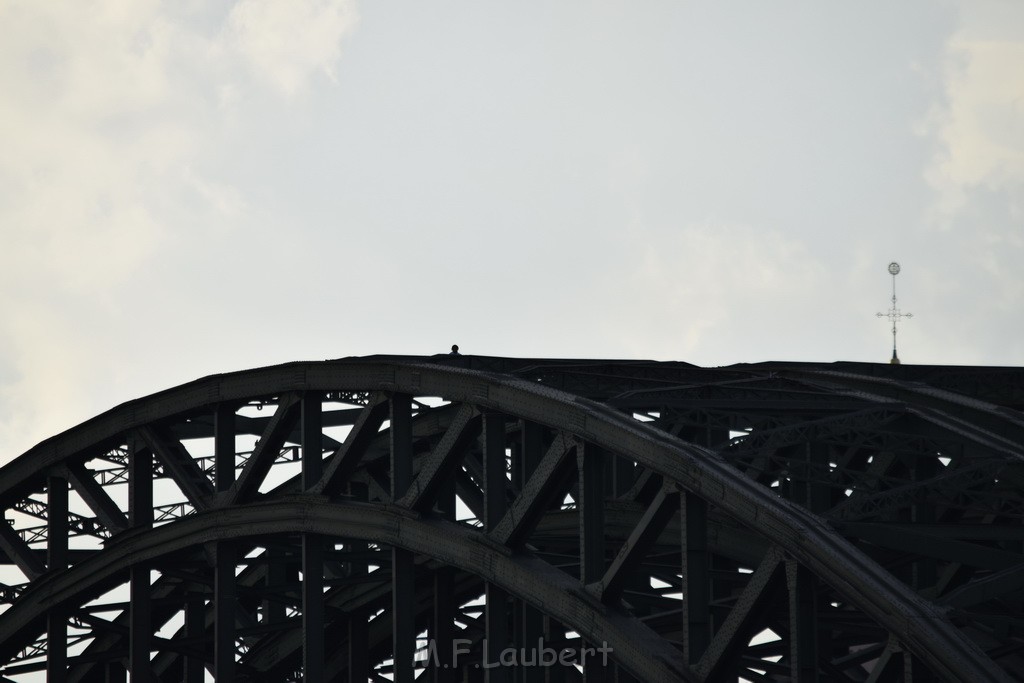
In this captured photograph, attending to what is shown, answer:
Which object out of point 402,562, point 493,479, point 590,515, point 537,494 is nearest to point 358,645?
point 402,562

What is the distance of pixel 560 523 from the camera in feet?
108

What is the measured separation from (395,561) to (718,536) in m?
5.55

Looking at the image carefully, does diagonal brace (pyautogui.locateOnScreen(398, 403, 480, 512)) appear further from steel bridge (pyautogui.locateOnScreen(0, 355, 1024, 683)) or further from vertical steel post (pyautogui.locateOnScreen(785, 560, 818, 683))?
vertical steel post (pyautogui.locateOnScreen(785, 560, 818, 683))

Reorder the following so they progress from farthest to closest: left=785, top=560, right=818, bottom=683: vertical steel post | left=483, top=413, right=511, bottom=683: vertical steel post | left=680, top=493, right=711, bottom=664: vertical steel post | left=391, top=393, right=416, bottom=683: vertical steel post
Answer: left=391, top=393, right=416, bottom=683: vertical steel post → left=483, top=413, right=511, bottom=683: vertical steel post → left=680, top=493, right=711, bottom=664: vertical steel post → left=785, top=560, right=818, bottom=683: vertical steel post

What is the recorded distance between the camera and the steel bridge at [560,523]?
2125 cm

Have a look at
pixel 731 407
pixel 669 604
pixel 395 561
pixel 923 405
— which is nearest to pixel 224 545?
pixel 395 561

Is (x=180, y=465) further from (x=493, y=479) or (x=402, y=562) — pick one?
(x=493, y=479)

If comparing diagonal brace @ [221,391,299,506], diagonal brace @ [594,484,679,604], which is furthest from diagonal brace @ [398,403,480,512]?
diagonal brace @ [594,484,679,604]

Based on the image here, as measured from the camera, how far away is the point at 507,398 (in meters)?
24.7

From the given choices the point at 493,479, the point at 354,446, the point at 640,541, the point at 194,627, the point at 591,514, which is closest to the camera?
the point at 640,541

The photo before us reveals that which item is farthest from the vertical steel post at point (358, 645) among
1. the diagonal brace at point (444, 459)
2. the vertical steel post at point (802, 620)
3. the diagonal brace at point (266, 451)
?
the vertical steel post at point (802, 620)

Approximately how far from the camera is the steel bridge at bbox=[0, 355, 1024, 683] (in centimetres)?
2125

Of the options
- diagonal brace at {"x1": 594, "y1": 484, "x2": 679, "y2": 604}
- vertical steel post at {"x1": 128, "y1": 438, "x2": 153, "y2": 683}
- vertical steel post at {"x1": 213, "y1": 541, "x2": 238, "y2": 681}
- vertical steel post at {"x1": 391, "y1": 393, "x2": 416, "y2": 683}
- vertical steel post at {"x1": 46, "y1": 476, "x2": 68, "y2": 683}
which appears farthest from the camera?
vertical steel post at {"x1": 46, "y1": 476, "x2": 68, "y2": 683}

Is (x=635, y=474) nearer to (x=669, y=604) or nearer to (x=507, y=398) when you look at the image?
(x=669, y=604)
